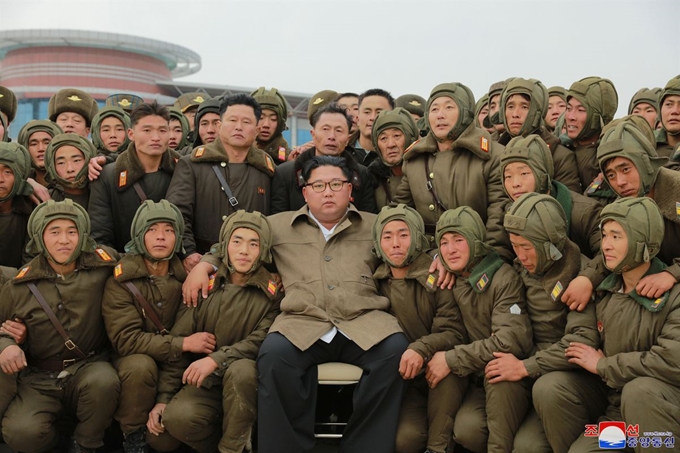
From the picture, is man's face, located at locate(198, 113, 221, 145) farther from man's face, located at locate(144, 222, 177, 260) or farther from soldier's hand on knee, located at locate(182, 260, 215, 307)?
soldier's hand on knee, located at locate(182, 260, 215, 307)

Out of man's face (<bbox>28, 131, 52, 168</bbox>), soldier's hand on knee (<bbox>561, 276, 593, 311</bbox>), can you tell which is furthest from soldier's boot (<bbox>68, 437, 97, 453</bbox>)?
soldier's hand on knee (<bbox>561, 276, 593, 311</bbox>)

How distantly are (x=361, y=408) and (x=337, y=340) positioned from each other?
521 mm

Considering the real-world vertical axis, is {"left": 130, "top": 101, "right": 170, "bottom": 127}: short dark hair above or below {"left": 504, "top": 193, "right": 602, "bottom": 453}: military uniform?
above

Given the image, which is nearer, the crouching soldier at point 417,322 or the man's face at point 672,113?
the crouching soldier at point 417,322

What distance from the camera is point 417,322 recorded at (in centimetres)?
485

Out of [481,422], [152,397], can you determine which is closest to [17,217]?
[152,397]

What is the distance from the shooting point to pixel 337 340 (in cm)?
475

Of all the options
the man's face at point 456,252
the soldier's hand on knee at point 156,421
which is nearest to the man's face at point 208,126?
the soldier's hand on knee at point 156,421

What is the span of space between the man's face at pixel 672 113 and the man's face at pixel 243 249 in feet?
12.3

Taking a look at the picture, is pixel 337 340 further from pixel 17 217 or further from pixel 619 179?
pixel 17 217

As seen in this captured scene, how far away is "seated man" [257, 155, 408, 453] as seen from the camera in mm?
4461

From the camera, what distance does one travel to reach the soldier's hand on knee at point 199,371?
455 cm

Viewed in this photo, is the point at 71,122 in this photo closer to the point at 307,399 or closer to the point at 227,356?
the point at 227,356

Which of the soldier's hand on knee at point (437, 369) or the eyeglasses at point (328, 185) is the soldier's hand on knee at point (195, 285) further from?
the soldier's hand on knee at point (437, 369)
